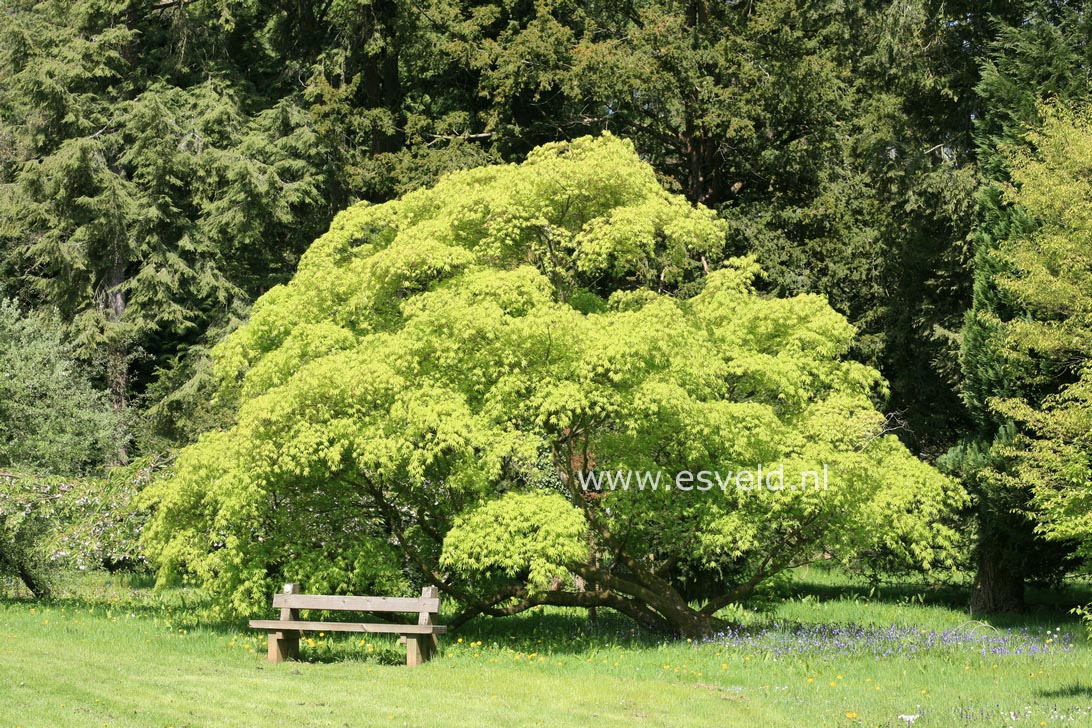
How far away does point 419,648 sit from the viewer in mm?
12508

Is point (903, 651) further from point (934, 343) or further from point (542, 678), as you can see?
point (934, 343)

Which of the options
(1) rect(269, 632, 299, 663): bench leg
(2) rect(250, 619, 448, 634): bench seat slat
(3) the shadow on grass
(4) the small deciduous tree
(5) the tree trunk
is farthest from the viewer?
(5) the tree trunk

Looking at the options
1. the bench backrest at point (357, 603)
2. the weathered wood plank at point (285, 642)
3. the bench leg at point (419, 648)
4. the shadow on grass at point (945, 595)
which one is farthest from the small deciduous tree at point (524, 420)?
the shadow on grass at point (945, 595)

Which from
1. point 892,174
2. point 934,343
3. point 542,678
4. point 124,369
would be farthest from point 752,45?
point 124,369

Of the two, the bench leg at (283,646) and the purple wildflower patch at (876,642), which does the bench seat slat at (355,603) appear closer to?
the bench leg at (283,646)

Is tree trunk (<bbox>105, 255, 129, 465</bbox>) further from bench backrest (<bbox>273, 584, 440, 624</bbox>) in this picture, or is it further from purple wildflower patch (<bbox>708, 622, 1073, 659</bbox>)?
purple wildflower patch (<bbox>708, 622, 1073, 659</bbox>)

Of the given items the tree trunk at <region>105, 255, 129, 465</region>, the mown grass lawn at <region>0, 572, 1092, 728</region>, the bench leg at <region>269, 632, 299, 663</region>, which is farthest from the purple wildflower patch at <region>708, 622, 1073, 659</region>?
the tree trunk at <region>105, 255, 129, 465</region>

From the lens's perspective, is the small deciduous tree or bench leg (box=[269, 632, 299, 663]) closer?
bench leg (box=[269, 632, 299, 663])

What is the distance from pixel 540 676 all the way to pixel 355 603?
6.91 ft

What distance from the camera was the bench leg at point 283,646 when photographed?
1228 cm

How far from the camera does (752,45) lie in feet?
70.5

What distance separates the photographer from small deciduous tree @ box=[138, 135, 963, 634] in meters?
12.9

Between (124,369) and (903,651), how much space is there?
1959 cm

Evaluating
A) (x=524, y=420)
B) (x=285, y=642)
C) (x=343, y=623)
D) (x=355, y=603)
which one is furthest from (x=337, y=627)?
(x=524, y=420)
